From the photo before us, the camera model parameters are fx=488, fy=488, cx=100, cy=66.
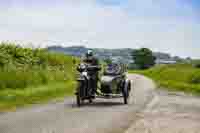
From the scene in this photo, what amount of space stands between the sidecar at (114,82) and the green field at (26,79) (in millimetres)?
3039

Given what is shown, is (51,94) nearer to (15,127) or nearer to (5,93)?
(5,93)

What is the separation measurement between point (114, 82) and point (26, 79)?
7.39 meters

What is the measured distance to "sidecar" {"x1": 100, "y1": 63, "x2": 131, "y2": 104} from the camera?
21109mm

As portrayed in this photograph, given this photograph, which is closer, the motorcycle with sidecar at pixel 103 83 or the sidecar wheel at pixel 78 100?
the sidecar wheel at pixel 78 100

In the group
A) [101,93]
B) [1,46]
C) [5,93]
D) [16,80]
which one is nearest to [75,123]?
[101,93]

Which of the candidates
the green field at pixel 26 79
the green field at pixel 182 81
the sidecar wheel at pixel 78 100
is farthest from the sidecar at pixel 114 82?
the green field at pixel 182 81

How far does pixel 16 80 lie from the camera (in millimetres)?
25469

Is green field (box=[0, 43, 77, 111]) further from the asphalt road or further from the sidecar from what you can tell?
the sidecar

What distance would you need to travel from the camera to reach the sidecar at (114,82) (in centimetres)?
2111

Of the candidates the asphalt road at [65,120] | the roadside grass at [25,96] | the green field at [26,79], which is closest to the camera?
the asphalt road at [65,120]

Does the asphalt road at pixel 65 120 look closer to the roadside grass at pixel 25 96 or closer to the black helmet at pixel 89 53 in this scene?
the roadside grass at pixel 25 96

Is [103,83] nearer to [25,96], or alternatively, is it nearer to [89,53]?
[89,53]

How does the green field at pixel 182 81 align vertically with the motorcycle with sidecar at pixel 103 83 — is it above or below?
below

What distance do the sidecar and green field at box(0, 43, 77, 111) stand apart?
3039 millimetres
